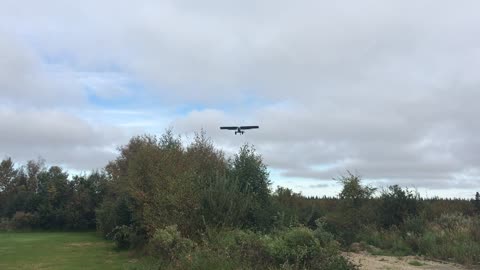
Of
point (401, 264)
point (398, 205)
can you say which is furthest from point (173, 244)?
point (398, 205)

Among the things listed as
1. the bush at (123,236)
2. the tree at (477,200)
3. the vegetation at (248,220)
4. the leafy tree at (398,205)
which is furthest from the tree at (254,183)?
the tree at (477,200)

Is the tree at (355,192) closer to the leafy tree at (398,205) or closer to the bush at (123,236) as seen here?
the leafy tree at (398,205)

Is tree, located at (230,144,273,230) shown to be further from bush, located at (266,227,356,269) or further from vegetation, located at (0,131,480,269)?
bush, located at (266,227,356,269)

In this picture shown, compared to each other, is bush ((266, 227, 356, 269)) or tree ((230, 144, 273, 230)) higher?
tree ((230, 144, 273, 230))

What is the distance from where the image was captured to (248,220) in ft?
57.7

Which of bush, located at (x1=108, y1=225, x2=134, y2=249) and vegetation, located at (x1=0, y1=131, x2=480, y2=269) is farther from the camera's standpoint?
bush, located at (x1=108, y1=225, x2=134, y2=249)

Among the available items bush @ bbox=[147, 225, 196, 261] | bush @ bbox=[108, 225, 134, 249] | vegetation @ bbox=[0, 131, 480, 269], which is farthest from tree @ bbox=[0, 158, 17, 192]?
bush @ bbox=[147, 225, 196, 261]

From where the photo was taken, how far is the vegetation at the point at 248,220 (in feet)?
40.0

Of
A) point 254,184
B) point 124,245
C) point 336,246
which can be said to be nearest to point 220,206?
point 254,184

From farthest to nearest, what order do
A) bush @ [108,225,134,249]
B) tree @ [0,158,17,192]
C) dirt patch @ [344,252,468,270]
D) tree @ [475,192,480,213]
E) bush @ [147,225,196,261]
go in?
tree @ [0,158,17,192] < tree @ [475,192,480,213] < bush @ [108,225,134,249] < dirt patch @ [344,252,468,270] < bush @ [147,225,196,261]

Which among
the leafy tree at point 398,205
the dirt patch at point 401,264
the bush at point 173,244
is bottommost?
the dirt patch at point 401,264

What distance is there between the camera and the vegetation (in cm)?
1218

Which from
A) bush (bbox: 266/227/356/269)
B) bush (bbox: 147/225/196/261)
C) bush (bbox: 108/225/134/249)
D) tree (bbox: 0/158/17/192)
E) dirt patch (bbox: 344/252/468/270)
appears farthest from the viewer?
tree (bbox: 0/158/17/192)

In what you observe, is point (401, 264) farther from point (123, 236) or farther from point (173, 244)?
point (123, 236)
